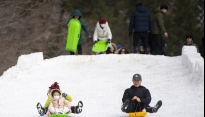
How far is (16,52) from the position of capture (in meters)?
20.0

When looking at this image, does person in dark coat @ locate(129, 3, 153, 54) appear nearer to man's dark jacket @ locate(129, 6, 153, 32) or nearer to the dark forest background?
man's dark jacket @ locate(129, 6, 153, 32)

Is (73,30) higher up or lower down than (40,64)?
higher up

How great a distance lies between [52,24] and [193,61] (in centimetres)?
1450

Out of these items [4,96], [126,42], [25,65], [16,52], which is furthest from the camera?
[126,42]

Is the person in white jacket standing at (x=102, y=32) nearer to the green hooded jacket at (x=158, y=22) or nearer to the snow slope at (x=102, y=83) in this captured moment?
the snow slope at (x=102, y=83)

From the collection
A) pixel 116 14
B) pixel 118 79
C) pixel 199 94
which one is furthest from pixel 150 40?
pixel 116 14

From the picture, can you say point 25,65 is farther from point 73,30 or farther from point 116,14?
point 116,14

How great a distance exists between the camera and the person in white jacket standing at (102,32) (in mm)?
13289

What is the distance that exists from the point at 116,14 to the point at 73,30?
806 inches

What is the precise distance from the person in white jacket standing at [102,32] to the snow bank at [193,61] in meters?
2.49

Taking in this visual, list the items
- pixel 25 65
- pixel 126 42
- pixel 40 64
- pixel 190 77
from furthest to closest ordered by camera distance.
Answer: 1. pixel 126 42
2. pixel 40 64
3. pixel 25 65
4. pixel 190 77

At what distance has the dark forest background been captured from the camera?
63.4 feet

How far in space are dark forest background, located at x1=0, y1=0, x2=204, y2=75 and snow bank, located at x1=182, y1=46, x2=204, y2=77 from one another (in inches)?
362

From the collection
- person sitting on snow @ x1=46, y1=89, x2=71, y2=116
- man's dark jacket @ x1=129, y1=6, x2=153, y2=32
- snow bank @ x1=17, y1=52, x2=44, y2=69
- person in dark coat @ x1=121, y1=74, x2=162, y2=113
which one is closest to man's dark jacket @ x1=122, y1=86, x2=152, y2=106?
person in dark coat @ x1=121, y1=74, x2=162, y2=113
